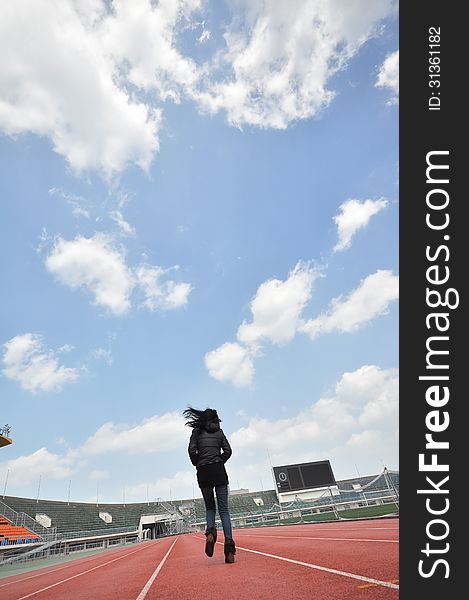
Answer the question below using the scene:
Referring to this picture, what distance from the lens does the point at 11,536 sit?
2645 cm

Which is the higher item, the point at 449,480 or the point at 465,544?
the point at 449,480

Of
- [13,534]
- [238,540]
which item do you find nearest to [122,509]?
[13,534]

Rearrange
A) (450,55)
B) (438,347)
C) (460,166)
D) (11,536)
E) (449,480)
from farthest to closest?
(11,536)
(450,55)
(460,166)
(438,347)
(449,480)

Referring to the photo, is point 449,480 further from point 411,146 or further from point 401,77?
point 401,77

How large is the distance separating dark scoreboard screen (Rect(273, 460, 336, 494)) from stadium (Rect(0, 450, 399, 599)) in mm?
124

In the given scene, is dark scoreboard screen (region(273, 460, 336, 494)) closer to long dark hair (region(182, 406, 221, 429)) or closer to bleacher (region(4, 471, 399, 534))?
bleacher (region(4, 471, 399, 534))

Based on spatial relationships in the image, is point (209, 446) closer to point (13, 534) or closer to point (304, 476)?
point (13, 534)

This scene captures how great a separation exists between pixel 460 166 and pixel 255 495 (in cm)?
6733

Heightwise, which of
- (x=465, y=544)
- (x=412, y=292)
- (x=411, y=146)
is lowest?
(x=465, y=544)

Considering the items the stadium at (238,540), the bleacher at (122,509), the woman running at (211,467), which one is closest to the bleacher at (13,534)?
the stadium at (238,540)

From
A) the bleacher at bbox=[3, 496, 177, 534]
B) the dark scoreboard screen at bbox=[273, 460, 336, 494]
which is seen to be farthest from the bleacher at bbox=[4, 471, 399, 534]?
the dark scoreboard screen at bbox=[273, 460, 336, 494]

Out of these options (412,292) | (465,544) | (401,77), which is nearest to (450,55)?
(401,77)

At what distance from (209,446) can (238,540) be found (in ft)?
30.3

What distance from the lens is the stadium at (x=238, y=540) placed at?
11.5 feet
